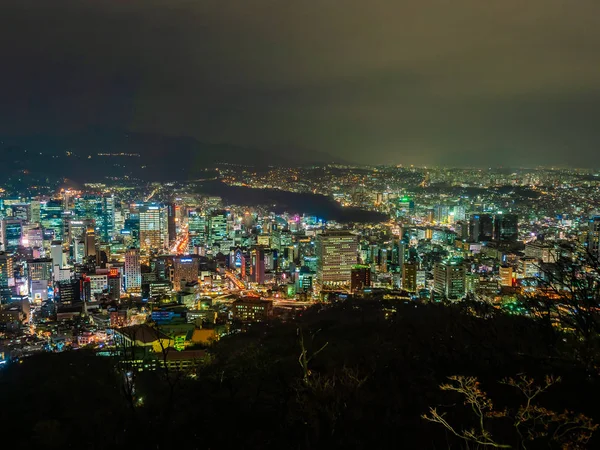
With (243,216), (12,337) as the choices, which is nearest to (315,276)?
(12,337)

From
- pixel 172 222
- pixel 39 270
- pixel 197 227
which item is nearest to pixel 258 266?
pixel 39 270

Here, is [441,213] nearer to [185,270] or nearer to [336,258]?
[336,258]

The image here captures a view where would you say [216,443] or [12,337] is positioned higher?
[216,443]

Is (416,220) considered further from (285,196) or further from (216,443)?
(216,443)

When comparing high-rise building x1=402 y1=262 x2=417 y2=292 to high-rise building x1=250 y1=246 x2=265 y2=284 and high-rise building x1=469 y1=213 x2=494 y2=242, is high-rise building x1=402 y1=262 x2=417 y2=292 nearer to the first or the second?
high-rise building x1=250 y1=246 x2=265 y2=284

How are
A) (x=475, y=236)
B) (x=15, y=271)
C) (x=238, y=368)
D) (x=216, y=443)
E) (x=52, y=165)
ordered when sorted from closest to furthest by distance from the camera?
(x=216, y=443)
(x=238, y=368)
(x=15, y=271)
(x=475, y=236)
(x=52, y=165)

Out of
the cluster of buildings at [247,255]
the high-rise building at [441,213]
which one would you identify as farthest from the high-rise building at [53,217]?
the high-rise building at [441,213]

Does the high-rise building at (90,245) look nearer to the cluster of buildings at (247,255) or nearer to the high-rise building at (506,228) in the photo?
the cluster of buildings at (247,255)
